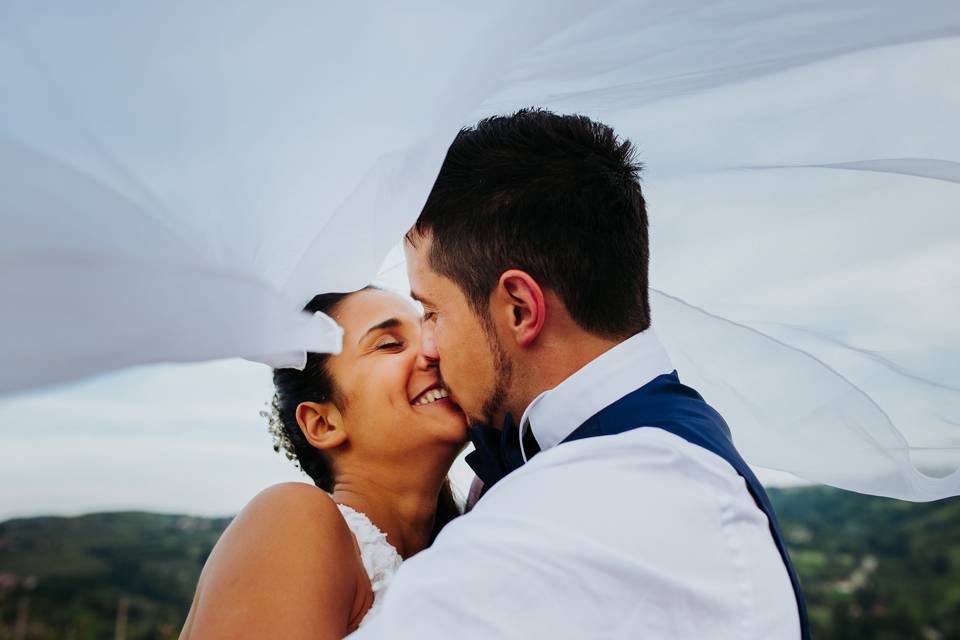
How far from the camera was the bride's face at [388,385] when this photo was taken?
3.01 metres

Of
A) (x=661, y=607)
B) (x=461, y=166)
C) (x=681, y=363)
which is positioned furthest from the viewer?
(x=681, y=363)

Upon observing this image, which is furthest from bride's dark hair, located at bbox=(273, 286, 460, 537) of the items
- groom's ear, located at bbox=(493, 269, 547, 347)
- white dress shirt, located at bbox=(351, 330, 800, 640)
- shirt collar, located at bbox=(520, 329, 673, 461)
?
white dress shirt, located at bbox=(351, 330, 800, 640)

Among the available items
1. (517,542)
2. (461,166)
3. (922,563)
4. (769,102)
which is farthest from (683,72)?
(922,563)

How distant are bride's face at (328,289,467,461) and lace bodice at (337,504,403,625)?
0.26 meters

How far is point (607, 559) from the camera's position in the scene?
1516mm

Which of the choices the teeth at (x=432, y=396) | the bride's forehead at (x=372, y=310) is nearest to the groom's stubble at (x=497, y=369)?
the teeth at (x=432, y=396)

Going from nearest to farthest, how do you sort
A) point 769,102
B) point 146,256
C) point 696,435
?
1. point 146,256
2. point 696,435
3. point 769,102

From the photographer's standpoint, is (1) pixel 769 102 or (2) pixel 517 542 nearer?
(2) pixel 517 542

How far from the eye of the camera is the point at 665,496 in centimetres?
164

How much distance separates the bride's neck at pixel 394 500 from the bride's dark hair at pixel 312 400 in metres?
0.19

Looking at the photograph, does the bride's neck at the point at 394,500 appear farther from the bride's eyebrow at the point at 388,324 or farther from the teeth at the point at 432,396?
the bride's eyebrow at the point at 388,324

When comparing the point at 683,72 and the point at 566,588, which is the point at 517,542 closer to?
the point at 566,588

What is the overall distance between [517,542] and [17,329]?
843 millimetres

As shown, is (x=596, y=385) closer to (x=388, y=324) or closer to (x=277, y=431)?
(x=388, y=324)
